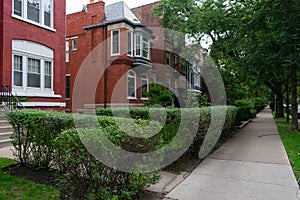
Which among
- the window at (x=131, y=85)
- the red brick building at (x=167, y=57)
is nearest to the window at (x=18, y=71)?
the window at (x=131, y=85)

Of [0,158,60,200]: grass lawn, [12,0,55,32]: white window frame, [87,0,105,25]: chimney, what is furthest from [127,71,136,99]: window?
[0,158,60,200]: grass lawn

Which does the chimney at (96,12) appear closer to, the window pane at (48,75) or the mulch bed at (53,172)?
the window pane at (48,75)

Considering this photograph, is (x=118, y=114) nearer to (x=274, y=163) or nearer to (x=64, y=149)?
(x=64, y=149)

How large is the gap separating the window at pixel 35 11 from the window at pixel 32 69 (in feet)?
4.34

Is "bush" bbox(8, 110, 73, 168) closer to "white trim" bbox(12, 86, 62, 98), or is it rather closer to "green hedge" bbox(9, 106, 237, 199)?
"green hedge" bbox(9, 106, 237, 199)

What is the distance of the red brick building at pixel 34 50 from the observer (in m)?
10.6

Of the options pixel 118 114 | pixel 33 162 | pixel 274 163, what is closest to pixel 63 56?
pixel 118 114

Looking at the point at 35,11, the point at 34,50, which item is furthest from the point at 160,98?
the point at 35,11

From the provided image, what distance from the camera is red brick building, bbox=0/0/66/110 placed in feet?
34.7

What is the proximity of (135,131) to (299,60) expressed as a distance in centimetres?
975

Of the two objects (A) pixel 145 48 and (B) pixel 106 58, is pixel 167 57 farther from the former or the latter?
(B) pixel 106 58

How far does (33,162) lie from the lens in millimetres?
4930

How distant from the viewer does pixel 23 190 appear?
397cm

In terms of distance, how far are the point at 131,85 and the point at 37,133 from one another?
44.6 ft
